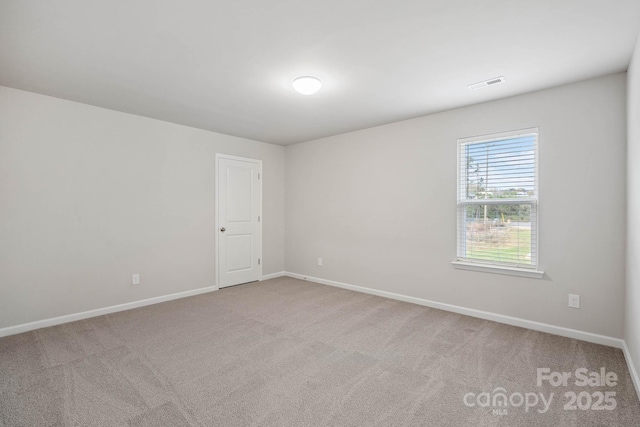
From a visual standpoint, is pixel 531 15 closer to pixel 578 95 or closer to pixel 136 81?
pixel 578 95

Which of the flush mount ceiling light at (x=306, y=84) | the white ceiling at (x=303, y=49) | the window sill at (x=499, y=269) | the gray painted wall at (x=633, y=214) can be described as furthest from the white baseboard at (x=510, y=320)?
the flush mount ceiling light at (x=306, y=84)

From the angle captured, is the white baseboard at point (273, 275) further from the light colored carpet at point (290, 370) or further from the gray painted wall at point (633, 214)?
the gray painted wall at point (633, 214)

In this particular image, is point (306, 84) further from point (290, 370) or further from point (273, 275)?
point (273, 275)

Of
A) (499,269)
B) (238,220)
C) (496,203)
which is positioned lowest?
(499,269)

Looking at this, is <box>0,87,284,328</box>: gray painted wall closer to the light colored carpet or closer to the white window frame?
the light colored carpet

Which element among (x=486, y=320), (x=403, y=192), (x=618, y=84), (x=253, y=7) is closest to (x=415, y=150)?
(x=403, y=192)

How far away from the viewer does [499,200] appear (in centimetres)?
344

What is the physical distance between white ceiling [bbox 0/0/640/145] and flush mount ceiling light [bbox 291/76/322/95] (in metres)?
0.07

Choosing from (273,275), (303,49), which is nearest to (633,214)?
(303,49)

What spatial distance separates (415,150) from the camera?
4129 mm

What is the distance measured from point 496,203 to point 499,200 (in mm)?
53

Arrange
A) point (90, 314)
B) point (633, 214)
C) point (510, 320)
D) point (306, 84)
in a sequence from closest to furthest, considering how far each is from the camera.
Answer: point (633, 214) < point (306, 84) < point (510, 320) < point (90, 314)

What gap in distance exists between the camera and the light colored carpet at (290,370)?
1.89 metres

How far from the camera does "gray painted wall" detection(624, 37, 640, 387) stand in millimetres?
2168
